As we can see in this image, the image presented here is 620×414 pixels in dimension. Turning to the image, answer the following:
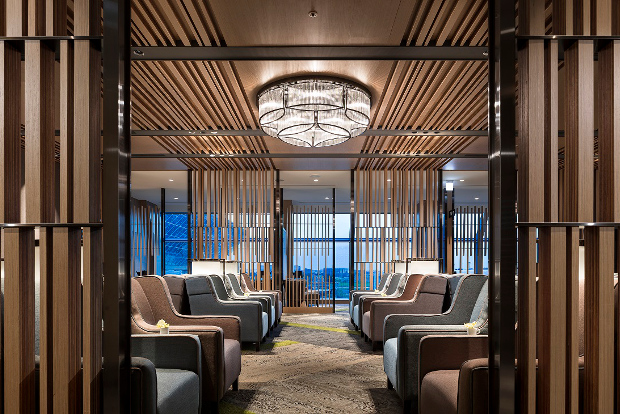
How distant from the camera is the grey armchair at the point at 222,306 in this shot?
527 centimetres

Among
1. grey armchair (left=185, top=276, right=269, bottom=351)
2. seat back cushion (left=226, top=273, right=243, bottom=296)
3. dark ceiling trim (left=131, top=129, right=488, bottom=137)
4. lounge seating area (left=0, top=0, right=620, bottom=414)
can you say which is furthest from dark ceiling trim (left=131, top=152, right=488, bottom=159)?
grey armchair (left=185, top=276, right=269, bottom=351)

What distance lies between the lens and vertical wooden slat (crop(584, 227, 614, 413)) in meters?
1.98

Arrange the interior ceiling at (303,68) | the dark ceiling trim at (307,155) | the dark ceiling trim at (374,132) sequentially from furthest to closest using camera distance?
the dark ceiling trim at (307,155), the dark ceiling trim at (374,132), the interior ceiling at (303,68)

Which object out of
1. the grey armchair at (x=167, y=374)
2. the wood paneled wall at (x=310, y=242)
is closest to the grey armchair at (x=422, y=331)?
the grey armchair at (x=167, y=374)

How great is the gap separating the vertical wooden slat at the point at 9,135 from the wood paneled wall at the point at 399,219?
25.9 feet

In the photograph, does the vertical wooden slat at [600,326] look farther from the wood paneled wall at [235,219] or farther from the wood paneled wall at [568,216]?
the wood paneled wall at [235,219]

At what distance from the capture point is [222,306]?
5.68 meters

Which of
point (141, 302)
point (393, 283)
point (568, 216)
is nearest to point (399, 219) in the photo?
point (393, 283)

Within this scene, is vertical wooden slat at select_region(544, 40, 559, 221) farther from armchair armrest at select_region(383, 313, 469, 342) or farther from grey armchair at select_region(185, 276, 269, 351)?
grey armchair at select_region(185, 276, 269, 351)

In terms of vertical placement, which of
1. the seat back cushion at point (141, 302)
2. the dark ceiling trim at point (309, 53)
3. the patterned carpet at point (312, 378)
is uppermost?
the dark ceiling trim at point (309, 53)

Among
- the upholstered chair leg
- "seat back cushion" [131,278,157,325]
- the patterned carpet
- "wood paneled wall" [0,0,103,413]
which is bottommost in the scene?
the patterned carpet

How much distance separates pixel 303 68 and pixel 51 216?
299cm

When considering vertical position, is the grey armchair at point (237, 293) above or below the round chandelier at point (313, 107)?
below

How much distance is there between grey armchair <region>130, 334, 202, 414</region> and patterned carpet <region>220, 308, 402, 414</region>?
67 cm
